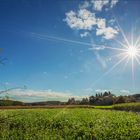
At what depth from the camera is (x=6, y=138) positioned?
13703 mm

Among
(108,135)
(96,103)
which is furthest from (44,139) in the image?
(96,103)

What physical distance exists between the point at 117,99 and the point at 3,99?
86.2 metres

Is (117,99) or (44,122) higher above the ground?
(117,99)

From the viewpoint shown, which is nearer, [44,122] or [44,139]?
[44,139]

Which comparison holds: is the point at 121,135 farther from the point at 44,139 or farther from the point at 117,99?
the point at 117,99

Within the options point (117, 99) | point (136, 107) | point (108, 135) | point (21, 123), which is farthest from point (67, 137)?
point (117, 99)

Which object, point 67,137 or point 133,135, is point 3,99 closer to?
point 67,137

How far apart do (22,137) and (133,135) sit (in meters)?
5.85

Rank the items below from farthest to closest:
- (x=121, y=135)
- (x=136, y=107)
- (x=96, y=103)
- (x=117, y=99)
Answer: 1. (x=96, y=103)
2. (x=117, y=99)
3. (x=136, y=107)
4. (x=121, y=135)

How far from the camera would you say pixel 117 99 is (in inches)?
3538

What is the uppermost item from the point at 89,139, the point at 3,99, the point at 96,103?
the point at 96,103

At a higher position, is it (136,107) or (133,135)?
(136,107)

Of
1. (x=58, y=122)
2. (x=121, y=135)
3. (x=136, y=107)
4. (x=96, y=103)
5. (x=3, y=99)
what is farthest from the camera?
(x=96, y=103)

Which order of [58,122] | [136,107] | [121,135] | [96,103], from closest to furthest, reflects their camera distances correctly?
[121,135]
[58,122]
[136,107]
[96,103]
